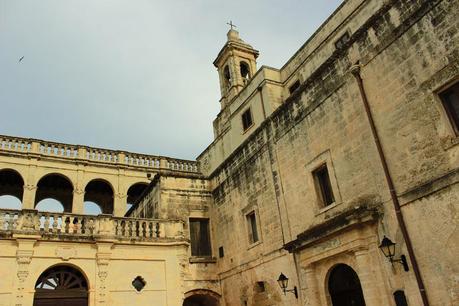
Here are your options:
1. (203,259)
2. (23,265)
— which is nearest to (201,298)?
(203,259)

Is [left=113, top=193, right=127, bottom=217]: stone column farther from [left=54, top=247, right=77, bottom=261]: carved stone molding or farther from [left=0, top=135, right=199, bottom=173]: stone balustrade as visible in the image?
[left=54, top=247, right=77, bottom=261]: carved stone molding

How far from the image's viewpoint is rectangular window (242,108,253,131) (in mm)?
20672

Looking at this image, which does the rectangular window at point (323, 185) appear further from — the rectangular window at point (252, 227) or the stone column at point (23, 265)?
the stone column at point (23, 265)

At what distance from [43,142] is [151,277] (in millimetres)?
12344

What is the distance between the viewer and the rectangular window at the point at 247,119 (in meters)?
20.7

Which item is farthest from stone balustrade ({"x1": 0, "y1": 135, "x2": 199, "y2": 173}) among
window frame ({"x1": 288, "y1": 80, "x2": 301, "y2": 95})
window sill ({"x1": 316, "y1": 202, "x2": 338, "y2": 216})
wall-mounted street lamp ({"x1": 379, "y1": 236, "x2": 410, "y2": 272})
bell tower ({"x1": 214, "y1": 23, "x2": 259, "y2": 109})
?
wall-mounted street lamp ({"x1": 379, "y1": 236, "x2": 410, "y2": 272})

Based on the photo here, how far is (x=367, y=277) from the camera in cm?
950

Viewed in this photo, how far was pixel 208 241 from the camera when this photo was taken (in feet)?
55.8

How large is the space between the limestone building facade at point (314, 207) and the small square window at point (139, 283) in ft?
0.11

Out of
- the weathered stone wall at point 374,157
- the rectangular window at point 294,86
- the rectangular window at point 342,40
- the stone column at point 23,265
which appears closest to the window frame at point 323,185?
the weathered stone wall at point 374,157

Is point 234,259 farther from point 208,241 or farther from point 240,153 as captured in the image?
point 240,153

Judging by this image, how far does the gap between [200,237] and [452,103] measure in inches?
447

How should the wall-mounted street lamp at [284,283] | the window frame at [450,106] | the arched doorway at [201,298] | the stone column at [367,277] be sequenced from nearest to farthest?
the window frame at [450,106], the stone column at [367,277], the wall-mounted street lamp at [284,283], the arched doorway at [201,298]

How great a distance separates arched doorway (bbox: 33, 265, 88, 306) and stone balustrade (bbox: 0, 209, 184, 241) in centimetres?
115
